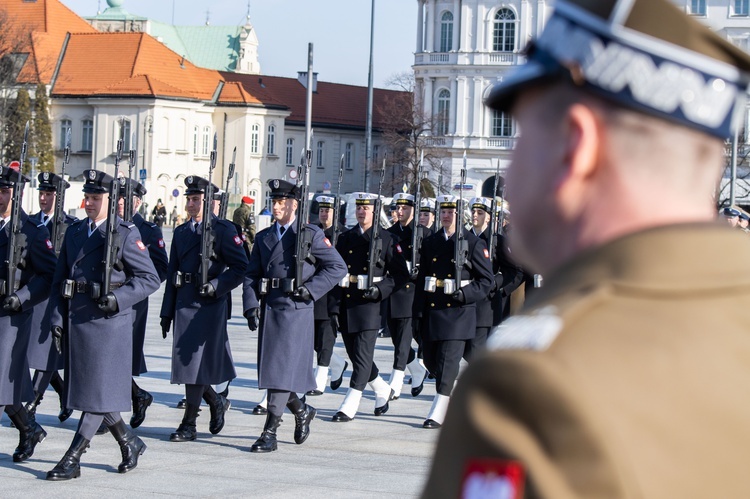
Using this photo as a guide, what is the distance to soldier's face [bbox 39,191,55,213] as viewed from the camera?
1348cm

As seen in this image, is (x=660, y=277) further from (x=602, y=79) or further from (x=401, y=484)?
(x=401, y=484)

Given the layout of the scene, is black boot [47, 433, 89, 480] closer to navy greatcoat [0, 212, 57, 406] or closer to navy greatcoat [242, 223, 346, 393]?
navy greatcoat [0, 212, 57, 406]

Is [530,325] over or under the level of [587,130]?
under

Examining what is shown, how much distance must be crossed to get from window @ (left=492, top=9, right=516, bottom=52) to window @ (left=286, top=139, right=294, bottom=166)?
15.5m

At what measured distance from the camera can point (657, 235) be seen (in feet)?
5.24

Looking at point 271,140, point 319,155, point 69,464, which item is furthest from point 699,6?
point 69,464

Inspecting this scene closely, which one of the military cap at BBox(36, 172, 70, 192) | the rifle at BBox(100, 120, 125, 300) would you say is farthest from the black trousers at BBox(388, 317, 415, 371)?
the rifle at BBox(100, 120, 125, 300)

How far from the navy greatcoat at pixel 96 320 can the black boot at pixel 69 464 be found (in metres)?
0.25

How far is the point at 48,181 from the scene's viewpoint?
13.2 metres

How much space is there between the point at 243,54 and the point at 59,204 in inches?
4133

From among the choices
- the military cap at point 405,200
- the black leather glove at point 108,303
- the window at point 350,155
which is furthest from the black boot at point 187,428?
the window at point 350,155

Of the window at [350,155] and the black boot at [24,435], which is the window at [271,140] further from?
the black boot at [24,435]

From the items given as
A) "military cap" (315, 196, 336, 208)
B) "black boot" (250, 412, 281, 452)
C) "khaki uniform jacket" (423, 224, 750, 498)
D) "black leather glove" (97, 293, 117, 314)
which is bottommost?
"black boot" (250, 412, 281, 452)

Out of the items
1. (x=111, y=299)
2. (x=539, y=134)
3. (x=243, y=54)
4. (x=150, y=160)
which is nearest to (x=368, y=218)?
(x=111, y=299)
